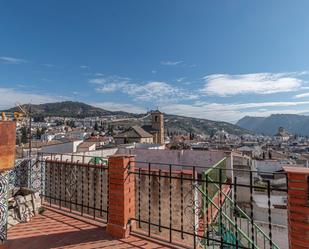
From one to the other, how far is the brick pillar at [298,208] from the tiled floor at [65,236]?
1867mm

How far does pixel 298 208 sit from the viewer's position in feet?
8.52

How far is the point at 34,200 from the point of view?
201 inches

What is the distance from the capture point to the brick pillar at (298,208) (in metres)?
2.54

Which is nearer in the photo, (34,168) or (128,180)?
(128,180)

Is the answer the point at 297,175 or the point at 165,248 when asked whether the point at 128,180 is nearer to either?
the point at 165,248

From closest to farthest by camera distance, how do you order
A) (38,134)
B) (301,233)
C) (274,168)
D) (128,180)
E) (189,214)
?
(301,233)
(128,180)
(189,214)
(274,168)
(38,134)

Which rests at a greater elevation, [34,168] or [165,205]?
[34,168]

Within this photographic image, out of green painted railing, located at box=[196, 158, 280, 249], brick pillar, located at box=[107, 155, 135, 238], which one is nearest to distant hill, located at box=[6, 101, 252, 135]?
green painted railing, located at box=[196, 158, 280, 249]

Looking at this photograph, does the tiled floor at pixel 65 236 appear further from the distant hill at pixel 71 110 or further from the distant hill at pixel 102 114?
the distant hill at pixel 71 110

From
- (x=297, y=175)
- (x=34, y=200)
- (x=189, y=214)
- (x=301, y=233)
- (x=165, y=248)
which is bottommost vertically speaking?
(x=189, y=214)

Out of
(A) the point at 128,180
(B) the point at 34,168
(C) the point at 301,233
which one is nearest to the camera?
(C) the point at 301,233

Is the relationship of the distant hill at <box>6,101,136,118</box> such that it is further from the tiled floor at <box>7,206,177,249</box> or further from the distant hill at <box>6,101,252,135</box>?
the tiled floor at <box>7,206,177,249</box>

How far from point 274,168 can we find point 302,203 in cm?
3605

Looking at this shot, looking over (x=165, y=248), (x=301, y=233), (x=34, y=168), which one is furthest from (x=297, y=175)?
(x=34, y=168)
